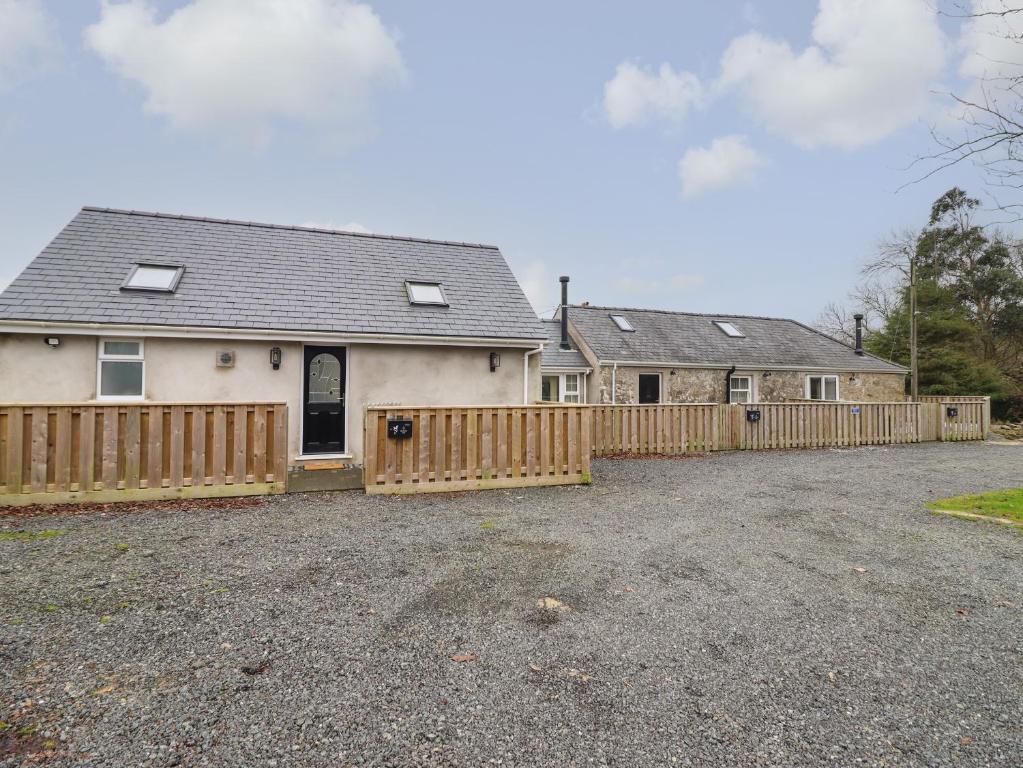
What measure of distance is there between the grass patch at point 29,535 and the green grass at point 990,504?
1093 cm

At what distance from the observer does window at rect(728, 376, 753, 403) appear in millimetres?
17984

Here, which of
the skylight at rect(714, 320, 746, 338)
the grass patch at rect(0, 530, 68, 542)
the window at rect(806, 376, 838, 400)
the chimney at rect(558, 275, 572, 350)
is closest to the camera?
the grass patch at rect(0, 530, 68, 542)

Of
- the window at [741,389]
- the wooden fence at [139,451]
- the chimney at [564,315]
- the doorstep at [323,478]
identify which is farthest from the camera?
the window at [741,389]

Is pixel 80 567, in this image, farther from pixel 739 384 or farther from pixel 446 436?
pixel 739 384

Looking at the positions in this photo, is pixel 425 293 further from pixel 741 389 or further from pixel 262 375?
pixel 741 389

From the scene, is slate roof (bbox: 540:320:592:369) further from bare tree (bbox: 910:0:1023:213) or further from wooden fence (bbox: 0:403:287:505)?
bare tree (bbox: 910:0:1023:213)

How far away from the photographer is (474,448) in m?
7.72

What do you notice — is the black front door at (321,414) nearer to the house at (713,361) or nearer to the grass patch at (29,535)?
the grass patch at (29,535)

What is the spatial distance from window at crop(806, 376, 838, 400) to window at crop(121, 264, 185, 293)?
69.8 feet

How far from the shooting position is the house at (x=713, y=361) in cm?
1686

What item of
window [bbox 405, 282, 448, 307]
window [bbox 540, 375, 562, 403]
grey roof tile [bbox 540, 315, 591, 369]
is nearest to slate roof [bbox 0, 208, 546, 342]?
window [bbox 405, 282, 448, 307]

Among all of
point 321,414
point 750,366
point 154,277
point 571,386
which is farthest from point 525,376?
point 750,366

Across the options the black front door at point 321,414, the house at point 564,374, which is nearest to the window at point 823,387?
the house at point 564,374

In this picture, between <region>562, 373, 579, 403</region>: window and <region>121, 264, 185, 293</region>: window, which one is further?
<region>562, 373, 579, 403</region>: window
